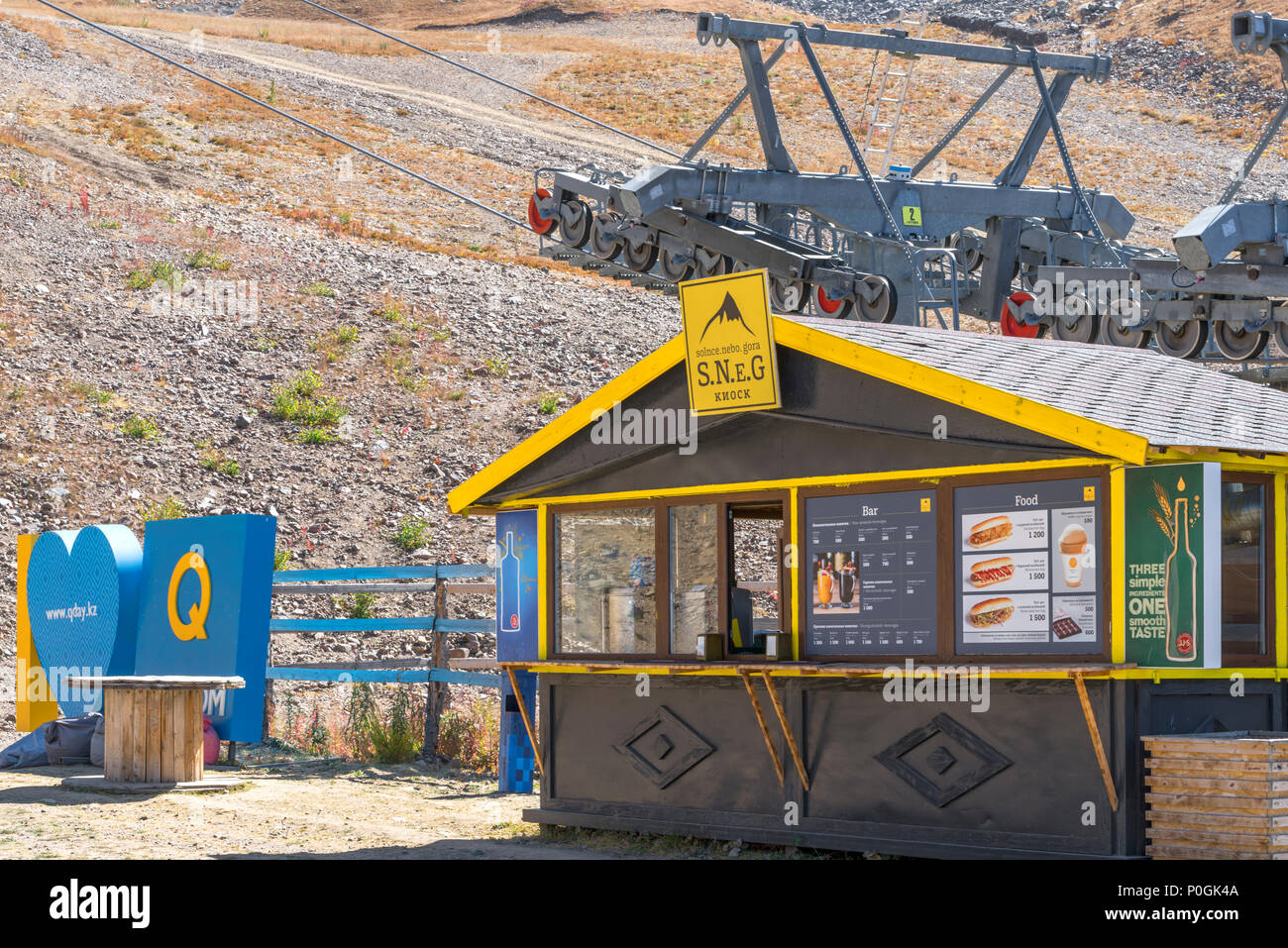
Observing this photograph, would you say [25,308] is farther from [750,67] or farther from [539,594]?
[539,594]

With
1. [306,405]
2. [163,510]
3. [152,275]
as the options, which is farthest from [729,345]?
[152,275]

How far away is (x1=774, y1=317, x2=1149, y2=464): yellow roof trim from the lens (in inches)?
320

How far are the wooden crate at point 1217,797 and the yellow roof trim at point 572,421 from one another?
393cm

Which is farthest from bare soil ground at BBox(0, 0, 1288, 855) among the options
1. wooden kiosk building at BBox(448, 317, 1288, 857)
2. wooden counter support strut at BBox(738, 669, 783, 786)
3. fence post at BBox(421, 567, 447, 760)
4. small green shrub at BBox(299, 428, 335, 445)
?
wooden counter support strut at BBox(738, 669, 783, 786)

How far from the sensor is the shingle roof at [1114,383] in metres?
8.62

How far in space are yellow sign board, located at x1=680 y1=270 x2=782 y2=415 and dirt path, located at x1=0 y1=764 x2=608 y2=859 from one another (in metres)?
3.08

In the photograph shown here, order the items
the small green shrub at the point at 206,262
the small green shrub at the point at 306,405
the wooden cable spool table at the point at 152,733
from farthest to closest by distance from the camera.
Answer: the small green shrub at the point at 206,262 < the small green shrub at the point at 306,405 < the wooden cable spool table at the point at 152,733

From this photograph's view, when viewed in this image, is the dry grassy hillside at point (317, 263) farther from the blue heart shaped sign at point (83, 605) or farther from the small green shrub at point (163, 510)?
the blue heart shaped sign at point (83, 605)

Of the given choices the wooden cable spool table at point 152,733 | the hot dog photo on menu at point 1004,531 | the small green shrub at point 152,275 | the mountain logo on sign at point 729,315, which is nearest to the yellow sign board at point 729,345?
the mountain logo on sign at point 729,315

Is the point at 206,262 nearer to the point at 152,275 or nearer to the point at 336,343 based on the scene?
the point at 152,275

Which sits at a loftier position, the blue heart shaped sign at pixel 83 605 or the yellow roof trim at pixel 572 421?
the yellow roof trim at pixel 572 421

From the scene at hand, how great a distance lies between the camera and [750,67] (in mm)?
20891

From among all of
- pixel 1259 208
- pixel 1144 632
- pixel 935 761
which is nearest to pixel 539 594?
pixel 935 761

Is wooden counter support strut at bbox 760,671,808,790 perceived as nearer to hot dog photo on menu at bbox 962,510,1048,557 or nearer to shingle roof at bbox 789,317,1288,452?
hot dog photo on menu at bbox 962,510,1048,557
